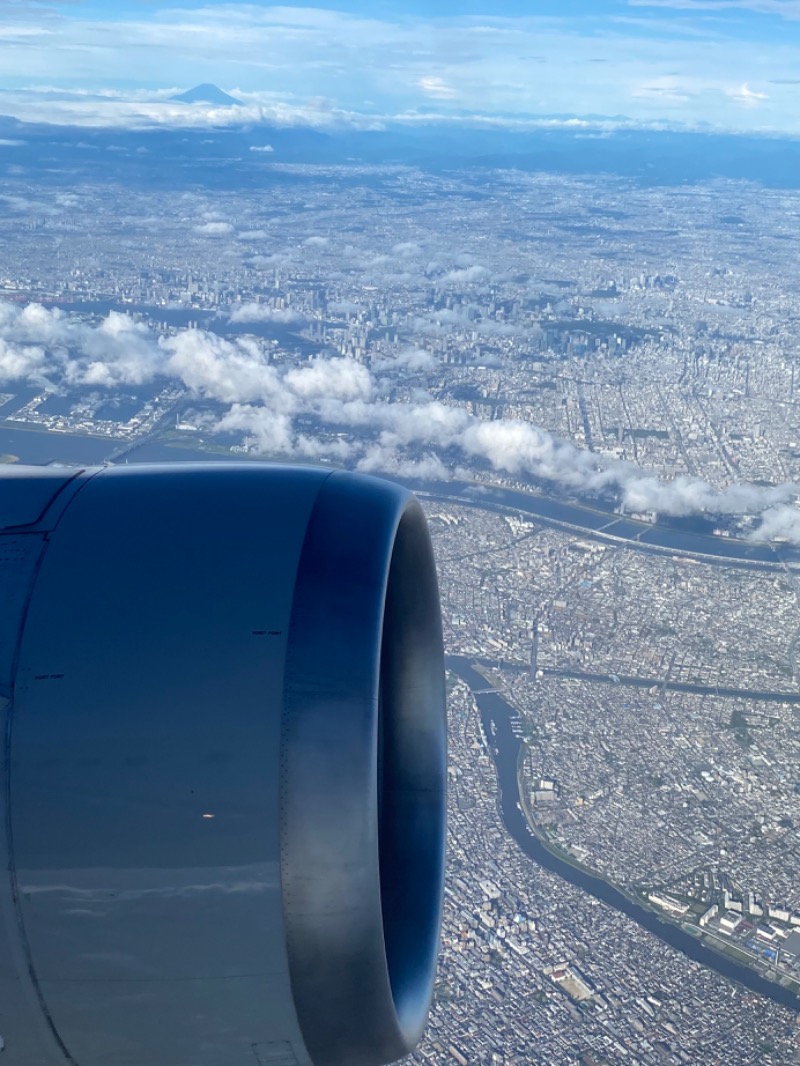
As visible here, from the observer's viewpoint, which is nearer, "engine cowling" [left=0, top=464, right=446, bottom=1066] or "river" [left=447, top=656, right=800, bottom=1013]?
"engine cowling" [left=0, top=464, right=446, bottom=1066]

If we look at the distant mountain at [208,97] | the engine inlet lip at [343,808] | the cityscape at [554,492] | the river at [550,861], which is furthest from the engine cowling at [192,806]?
the distant mountain at [208,97]

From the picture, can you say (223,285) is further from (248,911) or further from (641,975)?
(248,911)

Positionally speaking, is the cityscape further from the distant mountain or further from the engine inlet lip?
the distant mountain

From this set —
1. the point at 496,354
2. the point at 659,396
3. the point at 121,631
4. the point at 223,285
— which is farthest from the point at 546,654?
the point at 223,285

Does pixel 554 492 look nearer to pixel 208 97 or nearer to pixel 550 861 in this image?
pixel 550 861

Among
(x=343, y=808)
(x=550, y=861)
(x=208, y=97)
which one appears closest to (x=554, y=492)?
(x=550, y=861)

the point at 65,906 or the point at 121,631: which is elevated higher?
the point at 121,631

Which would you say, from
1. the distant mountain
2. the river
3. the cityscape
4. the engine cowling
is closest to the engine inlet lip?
the engine cowling
